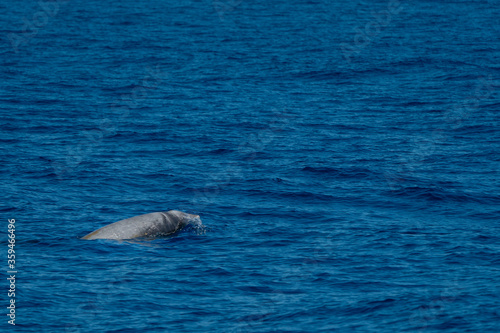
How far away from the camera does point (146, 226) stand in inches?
1312

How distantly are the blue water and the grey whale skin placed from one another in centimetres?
50

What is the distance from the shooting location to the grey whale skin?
3259 centimetres

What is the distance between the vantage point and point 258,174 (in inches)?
1692

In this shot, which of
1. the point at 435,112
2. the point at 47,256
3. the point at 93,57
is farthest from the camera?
the point at 93,57

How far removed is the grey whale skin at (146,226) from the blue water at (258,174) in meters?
0.50

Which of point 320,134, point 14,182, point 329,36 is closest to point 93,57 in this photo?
point 329,36

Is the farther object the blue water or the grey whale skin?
the grey whale skin

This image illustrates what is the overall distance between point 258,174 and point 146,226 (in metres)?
10.9

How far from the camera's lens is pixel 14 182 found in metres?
40.4

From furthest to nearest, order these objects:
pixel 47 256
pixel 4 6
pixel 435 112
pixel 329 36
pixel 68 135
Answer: pixel 4 6 < pixel 329 36 < pixel 435 112 < pixel 68 135 < pixel 47 256

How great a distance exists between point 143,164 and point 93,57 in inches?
1203

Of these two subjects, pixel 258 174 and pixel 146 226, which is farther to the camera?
pixel 258 174

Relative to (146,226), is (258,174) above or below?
below

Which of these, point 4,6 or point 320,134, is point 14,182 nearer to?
point 320,134
